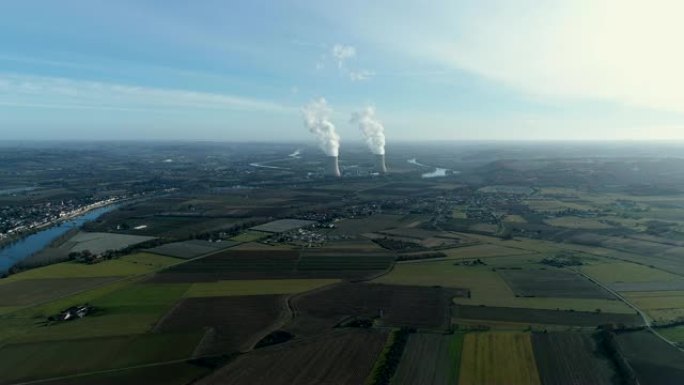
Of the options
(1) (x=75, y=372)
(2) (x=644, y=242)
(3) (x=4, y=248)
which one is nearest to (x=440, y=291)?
(1) (x=75, y=372)

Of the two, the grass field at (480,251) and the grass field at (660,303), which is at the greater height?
the grass field at (660,303)

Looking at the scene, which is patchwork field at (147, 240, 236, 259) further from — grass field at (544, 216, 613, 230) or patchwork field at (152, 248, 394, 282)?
grass field at (544, 216, 613, 230)

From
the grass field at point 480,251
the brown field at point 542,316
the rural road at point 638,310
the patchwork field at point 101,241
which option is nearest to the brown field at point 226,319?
the brown field at point 542,316

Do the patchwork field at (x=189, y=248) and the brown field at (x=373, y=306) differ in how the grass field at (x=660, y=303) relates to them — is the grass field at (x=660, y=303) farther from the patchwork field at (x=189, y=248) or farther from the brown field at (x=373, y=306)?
the patchwork field at (x=189, y=248)

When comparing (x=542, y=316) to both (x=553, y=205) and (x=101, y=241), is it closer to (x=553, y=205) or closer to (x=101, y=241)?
(x=101, y=241)

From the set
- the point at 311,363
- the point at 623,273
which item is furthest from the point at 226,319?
the point at 623,273

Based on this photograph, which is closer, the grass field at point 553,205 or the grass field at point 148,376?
the grass field at point 148,376
